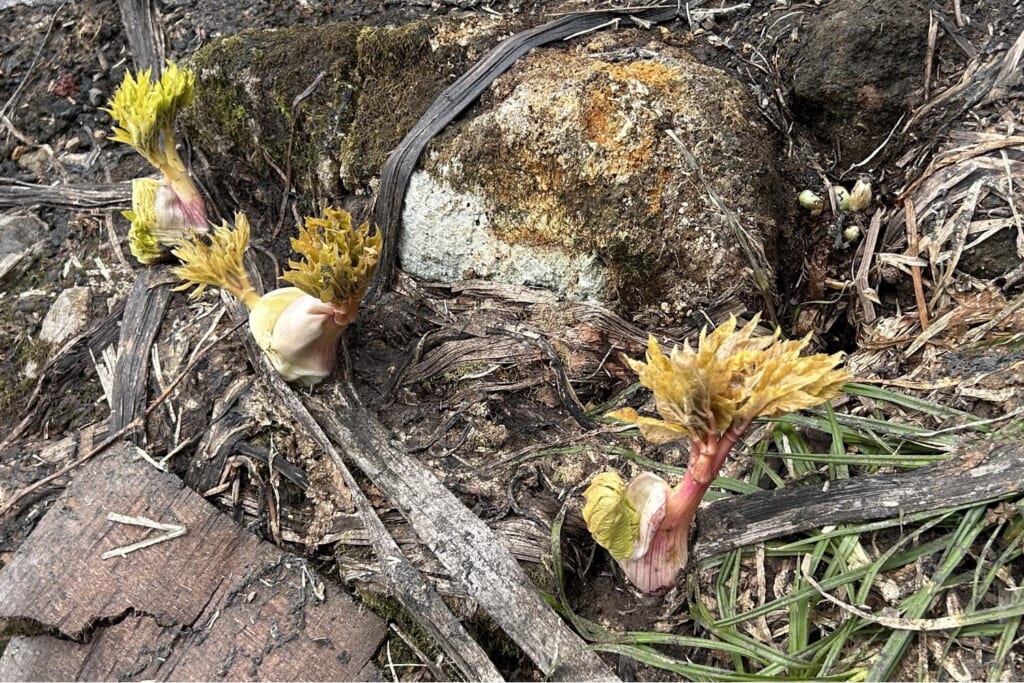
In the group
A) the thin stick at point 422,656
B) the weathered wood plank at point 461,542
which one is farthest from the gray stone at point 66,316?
the thin stick at point 422,656

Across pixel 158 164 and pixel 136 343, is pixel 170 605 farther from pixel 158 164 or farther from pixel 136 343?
pixel 158 164

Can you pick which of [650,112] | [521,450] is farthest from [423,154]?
[521,450]

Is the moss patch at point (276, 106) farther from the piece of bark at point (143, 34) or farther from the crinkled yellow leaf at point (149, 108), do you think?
the piece of bark at point (143, 34)

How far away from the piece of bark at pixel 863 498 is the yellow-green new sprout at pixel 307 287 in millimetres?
884

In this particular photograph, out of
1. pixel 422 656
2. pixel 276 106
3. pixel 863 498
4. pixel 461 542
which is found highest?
pixel 276 106

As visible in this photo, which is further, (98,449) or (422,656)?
(98,449)

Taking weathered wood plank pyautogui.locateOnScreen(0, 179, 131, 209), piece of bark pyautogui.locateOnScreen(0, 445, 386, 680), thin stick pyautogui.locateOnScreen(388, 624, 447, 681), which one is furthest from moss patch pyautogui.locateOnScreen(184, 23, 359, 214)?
thin stick pyautogui.locateOnScreen(388, 624, 447, 681)

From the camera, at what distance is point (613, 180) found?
181 centimetres

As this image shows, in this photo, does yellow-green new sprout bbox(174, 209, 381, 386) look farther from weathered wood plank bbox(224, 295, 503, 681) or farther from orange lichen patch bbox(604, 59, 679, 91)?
orange lichen patch bbox(604, 59, 679, 91)

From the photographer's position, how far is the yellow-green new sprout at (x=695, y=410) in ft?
3.52

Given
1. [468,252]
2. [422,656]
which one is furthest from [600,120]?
[422,656]

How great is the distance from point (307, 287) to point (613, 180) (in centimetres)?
76

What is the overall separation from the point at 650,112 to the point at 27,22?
7.58ft

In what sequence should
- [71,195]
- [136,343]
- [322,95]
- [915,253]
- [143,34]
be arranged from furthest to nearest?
[143,34], [71,195], [322,95], [136,343], [915,253]
